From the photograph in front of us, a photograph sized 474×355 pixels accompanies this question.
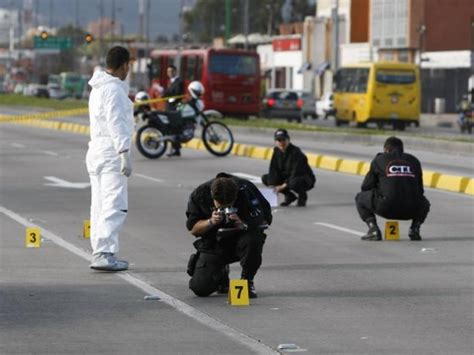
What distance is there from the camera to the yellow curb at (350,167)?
96.1 feet

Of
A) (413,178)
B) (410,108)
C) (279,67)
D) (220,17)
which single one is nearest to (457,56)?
(410,108)

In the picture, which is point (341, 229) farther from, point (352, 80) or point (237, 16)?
point (237, 16)

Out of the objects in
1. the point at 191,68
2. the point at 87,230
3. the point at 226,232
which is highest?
the point at 226,232

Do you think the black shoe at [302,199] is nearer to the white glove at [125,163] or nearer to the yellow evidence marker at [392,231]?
the yellow evidence marker at [392,231]

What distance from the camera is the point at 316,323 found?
36.7 ft

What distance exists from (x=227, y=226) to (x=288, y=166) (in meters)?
9.22

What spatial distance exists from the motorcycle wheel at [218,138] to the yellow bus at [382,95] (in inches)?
909

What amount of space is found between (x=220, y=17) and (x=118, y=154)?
16451 cm

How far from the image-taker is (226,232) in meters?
12.4

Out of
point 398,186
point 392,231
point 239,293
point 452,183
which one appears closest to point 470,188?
point 452,183

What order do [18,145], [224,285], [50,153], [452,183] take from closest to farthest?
[224,285], [452,183], [50,153], [18,145]

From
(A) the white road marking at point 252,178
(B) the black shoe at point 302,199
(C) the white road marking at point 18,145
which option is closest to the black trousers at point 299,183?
(B) the black shoe at point 302,199

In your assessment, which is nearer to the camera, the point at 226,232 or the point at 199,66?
the point at 226,232

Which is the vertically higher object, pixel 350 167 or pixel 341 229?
pixel 341 229
